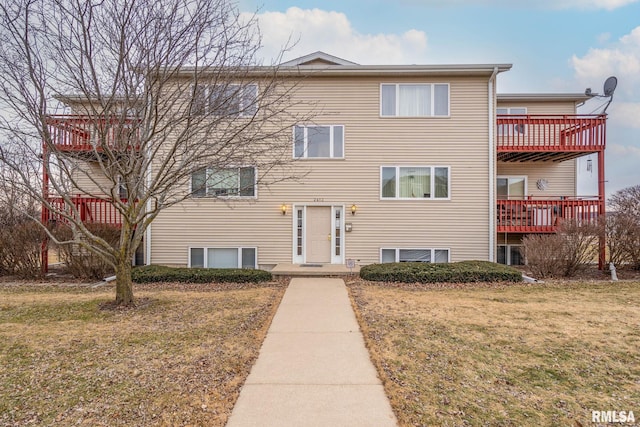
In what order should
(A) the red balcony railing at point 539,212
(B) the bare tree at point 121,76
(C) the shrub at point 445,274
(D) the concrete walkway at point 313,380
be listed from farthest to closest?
(A) the red balcony railing at point 539,212 → (C) the shrub at point 445,274 → (B) the bare tree at point 121,76 → (D) the concrete walkway at point 313,380

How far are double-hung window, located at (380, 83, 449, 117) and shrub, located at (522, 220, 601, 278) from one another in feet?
15.5

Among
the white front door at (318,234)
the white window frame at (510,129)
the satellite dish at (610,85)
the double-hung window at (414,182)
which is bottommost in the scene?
the white front door at (318,234)

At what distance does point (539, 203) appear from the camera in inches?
423

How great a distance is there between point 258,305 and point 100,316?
2.66 metres

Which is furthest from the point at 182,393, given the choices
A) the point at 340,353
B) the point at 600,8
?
the point at 600,8

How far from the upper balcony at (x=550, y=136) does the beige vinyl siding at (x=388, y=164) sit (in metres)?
1.03

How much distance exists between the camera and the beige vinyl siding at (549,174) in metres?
12.5

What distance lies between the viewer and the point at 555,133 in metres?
11.0

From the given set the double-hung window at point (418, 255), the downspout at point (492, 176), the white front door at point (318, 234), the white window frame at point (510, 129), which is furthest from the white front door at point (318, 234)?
the white window frame at point (510, 129)

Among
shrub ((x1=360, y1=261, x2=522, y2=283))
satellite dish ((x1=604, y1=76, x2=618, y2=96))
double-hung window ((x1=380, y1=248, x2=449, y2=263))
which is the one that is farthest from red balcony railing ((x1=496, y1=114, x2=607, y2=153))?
shrub ((x1=360, y1=261, x2=522, y2=283))

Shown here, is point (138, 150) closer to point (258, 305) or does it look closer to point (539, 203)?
point (258, 305)

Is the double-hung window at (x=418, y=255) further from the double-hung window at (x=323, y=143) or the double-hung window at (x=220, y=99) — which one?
the double-hung window at (x=220, y=99)

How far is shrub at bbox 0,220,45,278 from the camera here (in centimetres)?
956

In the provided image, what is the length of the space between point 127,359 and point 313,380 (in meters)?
2.25
